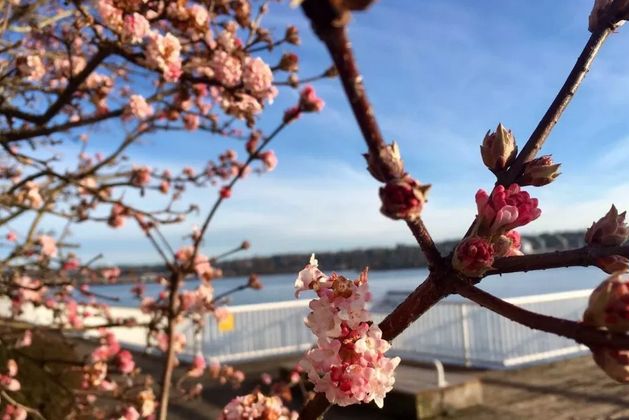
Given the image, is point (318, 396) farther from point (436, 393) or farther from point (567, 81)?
point (436, 393)

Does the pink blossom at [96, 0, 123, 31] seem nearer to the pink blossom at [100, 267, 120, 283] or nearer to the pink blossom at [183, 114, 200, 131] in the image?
the pink blossom at [183, 114, 200, 131]

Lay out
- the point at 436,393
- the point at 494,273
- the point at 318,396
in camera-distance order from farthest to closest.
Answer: the point at 436,393
the point at 318,396
the point at 494,273

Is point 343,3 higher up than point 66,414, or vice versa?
point 343,3

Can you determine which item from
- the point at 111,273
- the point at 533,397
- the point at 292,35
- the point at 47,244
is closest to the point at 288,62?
the point at 292,35

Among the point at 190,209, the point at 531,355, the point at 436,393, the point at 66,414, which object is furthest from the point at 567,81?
the point at 531,355

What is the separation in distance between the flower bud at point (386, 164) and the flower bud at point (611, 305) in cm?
25

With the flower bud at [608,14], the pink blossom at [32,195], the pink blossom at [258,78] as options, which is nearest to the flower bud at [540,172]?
the flower bud at [608,14]

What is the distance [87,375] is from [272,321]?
6.26 meters

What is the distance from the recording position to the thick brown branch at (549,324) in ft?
1.91

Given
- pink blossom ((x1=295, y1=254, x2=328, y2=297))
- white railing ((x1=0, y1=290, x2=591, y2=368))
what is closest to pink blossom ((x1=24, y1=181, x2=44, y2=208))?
white railing ((x1=0, y1=290, x2=591, y2=368))

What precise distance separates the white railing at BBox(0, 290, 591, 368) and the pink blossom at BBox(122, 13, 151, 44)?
382 cm

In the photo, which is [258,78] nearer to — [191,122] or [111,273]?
[191,122]

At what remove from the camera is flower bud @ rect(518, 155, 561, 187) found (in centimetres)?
82

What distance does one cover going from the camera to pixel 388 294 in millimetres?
9594
